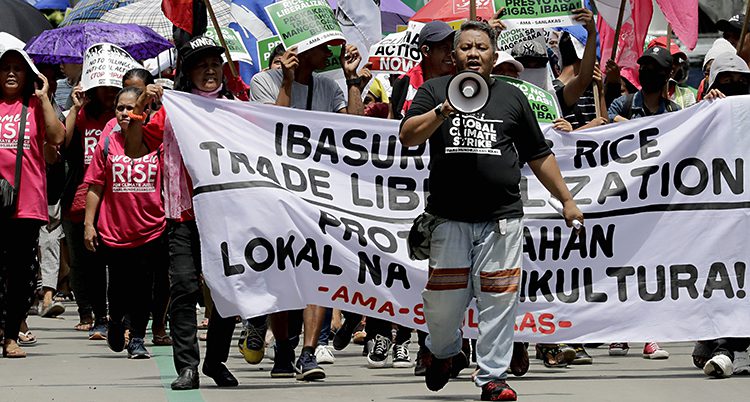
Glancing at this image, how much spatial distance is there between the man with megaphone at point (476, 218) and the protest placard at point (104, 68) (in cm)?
435

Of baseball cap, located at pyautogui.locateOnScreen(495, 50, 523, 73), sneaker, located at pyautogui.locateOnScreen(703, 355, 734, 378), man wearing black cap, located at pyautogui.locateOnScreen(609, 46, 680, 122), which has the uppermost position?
baseball cap, located at pyautogui.locateOnScreen(495, 50, 523, 73)

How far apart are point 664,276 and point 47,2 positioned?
20.3 m

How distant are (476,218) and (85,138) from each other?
5.04 metres

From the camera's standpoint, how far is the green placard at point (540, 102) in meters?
10.6

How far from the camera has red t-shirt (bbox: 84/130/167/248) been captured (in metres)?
11.6

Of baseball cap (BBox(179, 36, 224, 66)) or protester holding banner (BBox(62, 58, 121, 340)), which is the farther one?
protester holding banner (BBox(62, 58, 121, 340))

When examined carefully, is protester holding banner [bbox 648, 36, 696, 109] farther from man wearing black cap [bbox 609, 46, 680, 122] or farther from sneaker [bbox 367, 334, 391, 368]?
sneaker [bbox 367, 334, 391, 368]

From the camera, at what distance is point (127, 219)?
11609mm

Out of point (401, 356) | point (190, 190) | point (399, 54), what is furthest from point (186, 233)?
point (399, 54)

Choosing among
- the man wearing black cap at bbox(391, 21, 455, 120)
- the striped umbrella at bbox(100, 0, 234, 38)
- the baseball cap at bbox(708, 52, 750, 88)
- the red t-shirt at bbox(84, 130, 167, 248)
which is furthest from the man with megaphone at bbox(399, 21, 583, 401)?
the striped umbrella at bbox(100, 0, 234, 38)

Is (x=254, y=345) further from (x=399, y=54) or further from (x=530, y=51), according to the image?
(x=399, y=54)

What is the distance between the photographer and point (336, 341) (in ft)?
39.2

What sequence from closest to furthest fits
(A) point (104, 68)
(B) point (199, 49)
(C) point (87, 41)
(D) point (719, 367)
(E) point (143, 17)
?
(B) point (199, 49), (D) point (719, 367), (A) point (104, 68), (C) point (87, 41), (E) point (143, 17)

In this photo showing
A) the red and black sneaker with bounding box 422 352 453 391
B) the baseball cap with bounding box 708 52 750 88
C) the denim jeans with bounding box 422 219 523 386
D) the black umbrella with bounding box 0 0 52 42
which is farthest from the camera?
the black umbrella with bounding box 0 0 52 42
